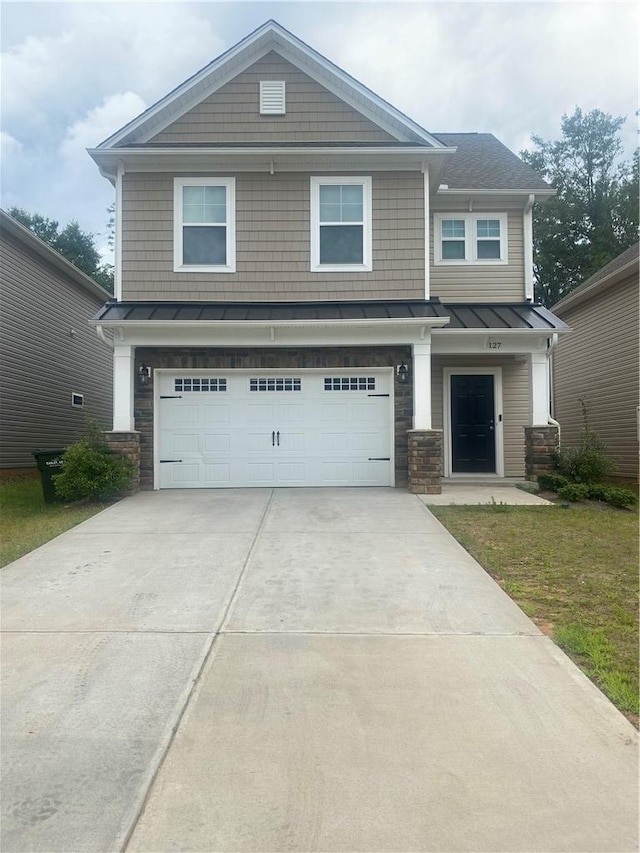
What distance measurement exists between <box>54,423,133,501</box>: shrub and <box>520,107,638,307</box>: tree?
81.2 feet

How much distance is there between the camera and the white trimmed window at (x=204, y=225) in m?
10.9

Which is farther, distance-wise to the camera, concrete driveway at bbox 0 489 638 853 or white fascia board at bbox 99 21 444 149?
white fascia board at bbox 99 21 444 149

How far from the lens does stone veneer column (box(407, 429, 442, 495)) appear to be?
10094 mm

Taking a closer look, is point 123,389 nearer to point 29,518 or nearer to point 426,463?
point 29,518

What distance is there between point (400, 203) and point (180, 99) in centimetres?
449

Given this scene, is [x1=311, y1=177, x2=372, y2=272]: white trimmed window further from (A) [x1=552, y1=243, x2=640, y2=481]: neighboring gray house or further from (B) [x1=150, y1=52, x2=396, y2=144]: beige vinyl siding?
(A) [x1=552, y1=243, x2=640, y2=481]: neighboring gray house

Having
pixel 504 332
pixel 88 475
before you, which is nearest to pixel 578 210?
pixel 504 332

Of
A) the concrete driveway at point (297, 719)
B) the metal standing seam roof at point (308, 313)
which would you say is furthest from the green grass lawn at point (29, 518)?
the metal standing seam roof at point (308, 313)

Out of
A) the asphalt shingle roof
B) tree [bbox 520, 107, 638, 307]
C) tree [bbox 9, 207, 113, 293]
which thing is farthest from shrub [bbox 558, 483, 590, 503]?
tree [bbox 9, 207, 113, 293]

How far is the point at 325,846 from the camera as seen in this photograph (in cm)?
227

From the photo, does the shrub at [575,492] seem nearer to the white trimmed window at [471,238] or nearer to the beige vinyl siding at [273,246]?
the beige vinyl siding at [273,246]

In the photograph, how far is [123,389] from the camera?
10.4 metres

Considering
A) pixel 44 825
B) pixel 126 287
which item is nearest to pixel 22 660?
pixel 44 825

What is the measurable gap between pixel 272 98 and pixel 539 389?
7.39 meters
